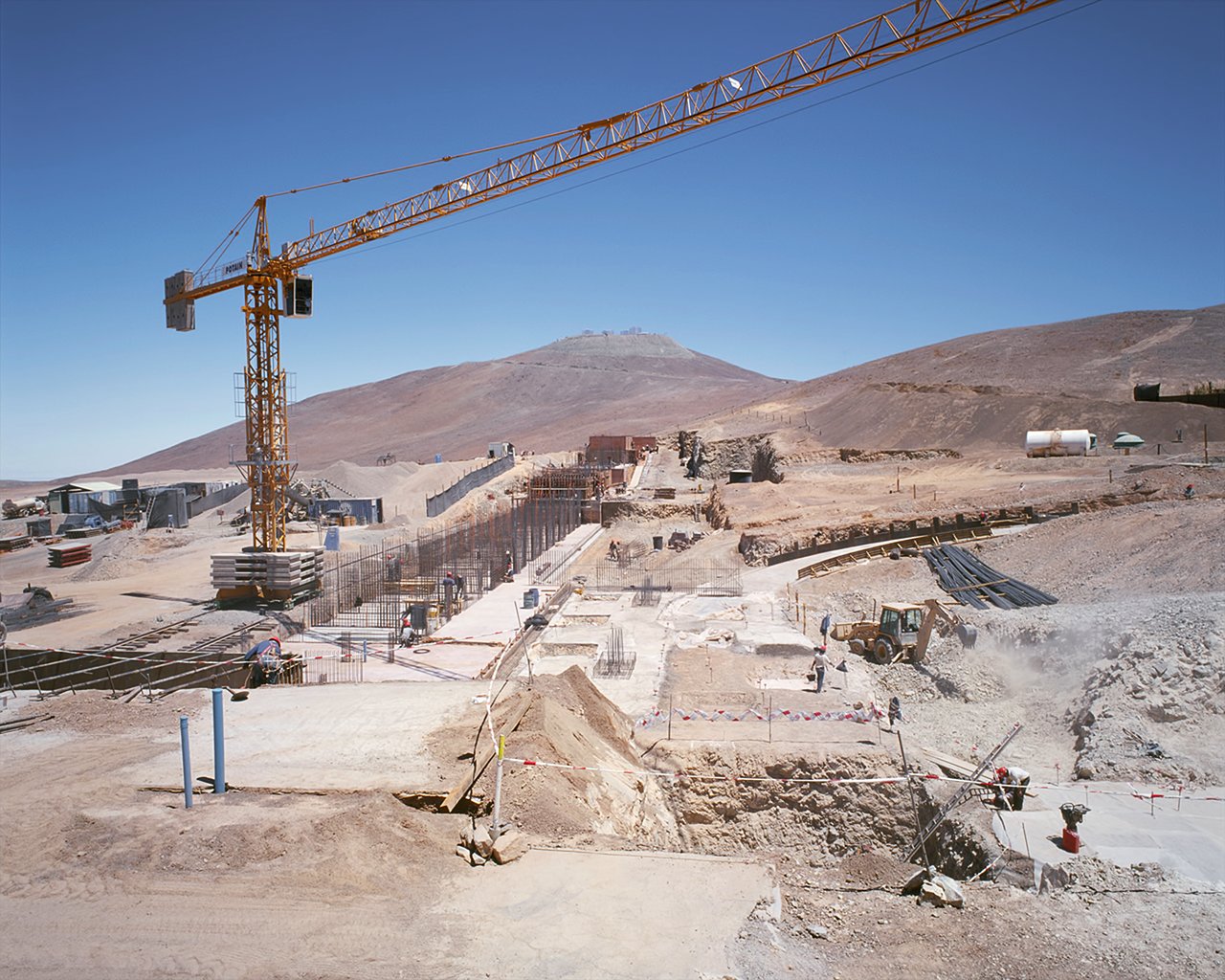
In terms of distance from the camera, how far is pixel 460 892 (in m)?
6.93

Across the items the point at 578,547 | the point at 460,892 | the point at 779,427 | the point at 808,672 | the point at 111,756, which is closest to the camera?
the point at 460,892

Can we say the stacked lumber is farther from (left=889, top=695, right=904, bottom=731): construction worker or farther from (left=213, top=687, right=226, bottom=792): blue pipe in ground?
(left=889, top=695, right=904, bottom=731): construction worker

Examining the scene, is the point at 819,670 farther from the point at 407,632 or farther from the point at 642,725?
the point at 407,632

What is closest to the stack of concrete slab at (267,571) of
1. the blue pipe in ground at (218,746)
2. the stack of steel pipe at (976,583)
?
the blue pipe in ground at (218,746)

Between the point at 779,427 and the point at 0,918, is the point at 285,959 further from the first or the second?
the point at 779,427

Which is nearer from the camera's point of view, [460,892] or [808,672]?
[460,892]

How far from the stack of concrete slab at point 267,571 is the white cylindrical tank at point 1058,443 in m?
33.7

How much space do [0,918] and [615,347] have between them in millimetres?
195615

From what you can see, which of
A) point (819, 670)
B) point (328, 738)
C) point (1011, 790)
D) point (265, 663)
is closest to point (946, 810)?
point (1011, 790)

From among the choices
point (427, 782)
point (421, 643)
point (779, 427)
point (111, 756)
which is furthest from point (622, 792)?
point (779, 427)

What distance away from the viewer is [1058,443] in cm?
4125

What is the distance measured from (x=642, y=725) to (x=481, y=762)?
18.0ft

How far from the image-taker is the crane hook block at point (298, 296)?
1049 inches

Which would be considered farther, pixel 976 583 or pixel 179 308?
pixel 179 308
